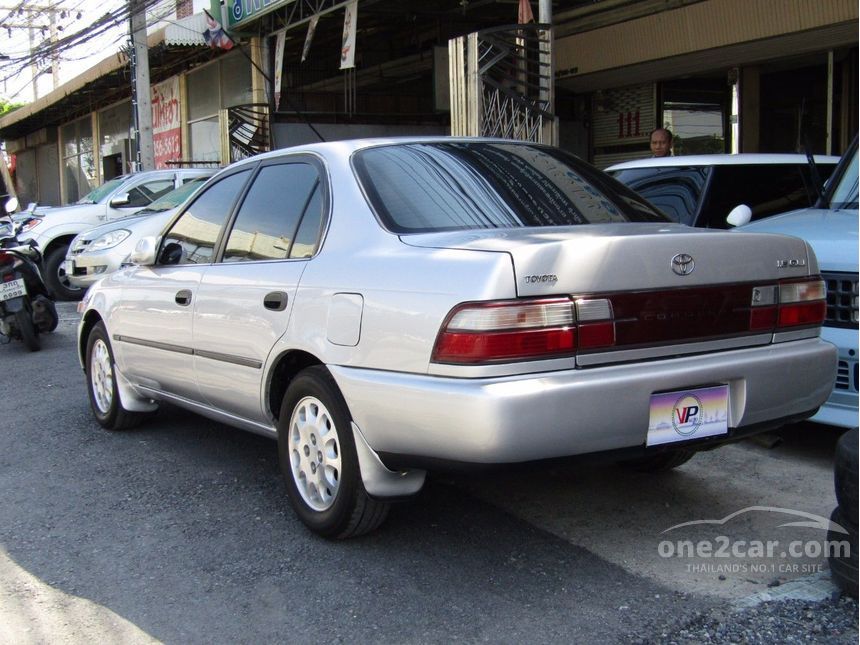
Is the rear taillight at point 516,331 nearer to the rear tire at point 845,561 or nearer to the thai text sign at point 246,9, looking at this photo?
the rear tire at point 845,561

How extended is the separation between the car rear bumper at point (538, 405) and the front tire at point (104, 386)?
258 centimetres

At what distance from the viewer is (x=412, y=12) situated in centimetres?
1482

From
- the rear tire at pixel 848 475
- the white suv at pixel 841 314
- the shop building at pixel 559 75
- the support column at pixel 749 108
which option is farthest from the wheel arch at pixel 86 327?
the support column at pixel 749 108

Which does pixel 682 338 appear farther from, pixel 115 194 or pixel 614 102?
pixel 614 102

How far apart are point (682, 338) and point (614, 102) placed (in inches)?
496

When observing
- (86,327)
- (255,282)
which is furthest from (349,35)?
(255,282)

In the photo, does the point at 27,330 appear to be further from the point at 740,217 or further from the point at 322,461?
the point at 740,217

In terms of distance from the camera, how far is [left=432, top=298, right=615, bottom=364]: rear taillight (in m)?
2.94

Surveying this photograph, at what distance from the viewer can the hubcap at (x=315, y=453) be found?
11.7 ft

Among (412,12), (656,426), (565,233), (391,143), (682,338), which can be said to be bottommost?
(656,426)

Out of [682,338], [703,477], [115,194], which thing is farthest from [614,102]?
[682,338]

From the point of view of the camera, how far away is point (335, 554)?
3.60 meters

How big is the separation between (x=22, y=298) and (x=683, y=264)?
7.59m

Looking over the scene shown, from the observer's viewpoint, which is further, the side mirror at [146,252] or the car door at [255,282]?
the side mirror at [146,252]
